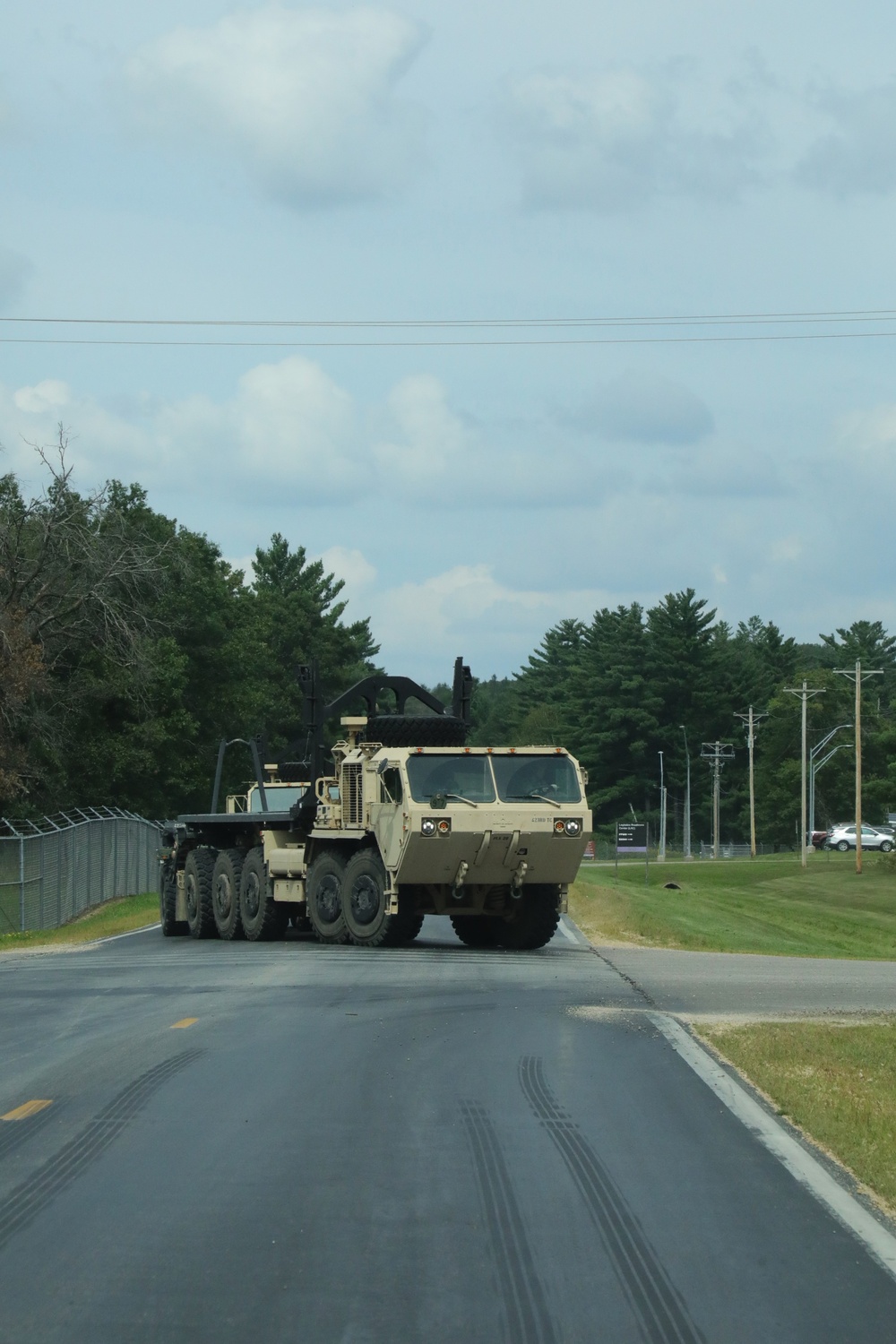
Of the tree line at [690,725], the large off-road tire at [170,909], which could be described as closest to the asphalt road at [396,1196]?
the large off-road tire at [170,909]

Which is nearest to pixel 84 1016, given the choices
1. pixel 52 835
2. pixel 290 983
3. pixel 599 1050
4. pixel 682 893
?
pixel 290 983

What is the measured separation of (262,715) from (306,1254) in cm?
8042

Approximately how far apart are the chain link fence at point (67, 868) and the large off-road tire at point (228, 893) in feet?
10.8

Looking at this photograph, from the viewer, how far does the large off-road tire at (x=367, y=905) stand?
23.0 m

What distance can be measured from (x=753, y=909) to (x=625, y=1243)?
4675 cm

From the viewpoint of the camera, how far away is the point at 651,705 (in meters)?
129

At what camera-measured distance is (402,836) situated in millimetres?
22094

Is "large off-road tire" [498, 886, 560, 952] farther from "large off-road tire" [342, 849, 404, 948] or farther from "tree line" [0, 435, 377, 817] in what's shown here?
"tree line" [0, 435, 377, 817]

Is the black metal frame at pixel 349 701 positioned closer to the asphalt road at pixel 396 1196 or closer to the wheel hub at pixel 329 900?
the wheel hub at pixel 329 900

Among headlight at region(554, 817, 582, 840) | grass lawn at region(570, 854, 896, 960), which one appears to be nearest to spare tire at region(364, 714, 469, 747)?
headlight at region(554, 817, 582, 840)

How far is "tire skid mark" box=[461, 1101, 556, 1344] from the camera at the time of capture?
5.64 metres

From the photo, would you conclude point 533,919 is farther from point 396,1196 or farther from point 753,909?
point 753,909

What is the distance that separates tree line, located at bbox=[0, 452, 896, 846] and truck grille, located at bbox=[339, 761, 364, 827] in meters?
18.1

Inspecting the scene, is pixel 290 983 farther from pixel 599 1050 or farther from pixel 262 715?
pixel 262 715
